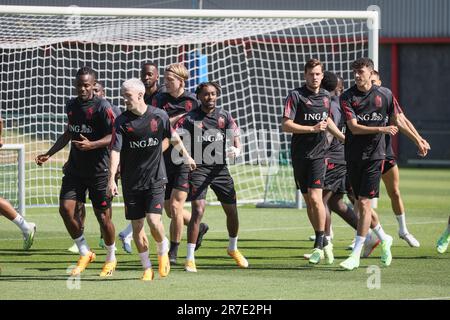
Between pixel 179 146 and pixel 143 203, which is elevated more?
pixel 179 146

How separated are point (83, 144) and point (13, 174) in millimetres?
6946

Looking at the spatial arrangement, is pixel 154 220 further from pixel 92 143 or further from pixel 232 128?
pixel 232 128

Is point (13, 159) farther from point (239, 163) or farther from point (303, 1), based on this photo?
point (303, 1)

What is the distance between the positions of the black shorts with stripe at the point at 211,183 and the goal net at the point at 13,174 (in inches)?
201

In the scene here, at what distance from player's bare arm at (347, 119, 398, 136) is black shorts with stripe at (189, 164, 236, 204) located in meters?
1.49

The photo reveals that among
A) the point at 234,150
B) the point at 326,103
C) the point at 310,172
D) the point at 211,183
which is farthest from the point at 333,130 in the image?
the point at 211,183

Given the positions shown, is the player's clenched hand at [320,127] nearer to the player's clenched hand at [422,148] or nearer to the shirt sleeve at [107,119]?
the player's clenched hand at [422,148]

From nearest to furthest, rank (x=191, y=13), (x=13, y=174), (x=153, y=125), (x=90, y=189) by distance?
1. (x=153, y=125)
2. (x=90, y=189)
3. (x=191, y=13)
4. (x=13, y=174)

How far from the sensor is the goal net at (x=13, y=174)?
1745 centimetres

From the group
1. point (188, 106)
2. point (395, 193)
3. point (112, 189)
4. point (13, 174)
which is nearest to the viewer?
point (112, 189)

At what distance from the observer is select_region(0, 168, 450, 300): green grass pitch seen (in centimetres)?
1061

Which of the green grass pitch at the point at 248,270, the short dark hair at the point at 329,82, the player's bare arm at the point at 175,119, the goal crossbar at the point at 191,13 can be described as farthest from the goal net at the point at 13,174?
the short dark hair at the point at 329,82

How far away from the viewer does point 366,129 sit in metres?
12.6
